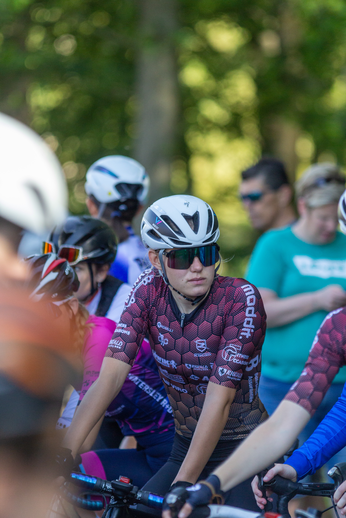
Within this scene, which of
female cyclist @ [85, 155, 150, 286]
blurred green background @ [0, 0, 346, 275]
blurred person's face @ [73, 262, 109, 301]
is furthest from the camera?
blurred green background @ [0, 0, 346, 275]

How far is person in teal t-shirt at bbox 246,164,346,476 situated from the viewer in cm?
420

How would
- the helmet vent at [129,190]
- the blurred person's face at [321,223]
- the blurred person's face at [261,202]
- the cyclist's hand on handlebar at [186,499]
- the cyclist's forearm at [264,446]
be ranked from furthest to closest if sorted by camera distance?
the blurred person's face at [261,202], the helmet vent at [129,190], the blurred person's face at [321,223], the cyclist's forearm at [264,446], the cyclist's hand on handlebar at [186,499]

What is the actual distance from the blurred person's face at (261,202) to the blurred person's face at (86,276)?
69.0 inches

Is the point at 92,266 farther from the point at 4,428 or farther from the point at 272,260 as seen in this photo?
the point at 4,428

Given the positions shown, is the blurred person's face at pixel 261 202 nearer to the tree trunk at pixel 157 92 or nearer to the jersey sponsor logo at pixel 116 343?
the jersey sponsor logo at pixel 116 343

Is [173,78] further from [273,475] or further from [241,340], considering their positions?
[273,475]

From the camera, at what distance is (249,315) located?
275 centimetres

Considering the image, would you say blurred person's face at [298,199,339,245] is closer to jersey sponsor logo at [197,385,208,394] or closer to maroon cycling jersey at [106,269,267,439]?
maroon cycling jersey at [106,269,267,439]

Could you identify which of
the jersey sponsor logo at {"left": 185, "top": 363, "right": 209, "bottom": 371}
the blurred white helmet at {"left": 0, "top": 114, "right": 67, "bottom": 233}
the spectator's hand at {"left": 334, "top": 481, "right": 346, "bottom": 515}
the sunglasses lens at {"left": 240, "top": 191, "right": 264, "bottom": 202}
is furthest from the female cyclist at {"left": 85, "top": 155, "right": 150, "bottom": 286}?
the blurred white helmet at {"left": 0, "top": 114, "right": 67, "bottom": 233}

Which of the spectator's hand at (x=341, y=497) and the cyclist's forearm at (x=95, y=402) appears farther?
the cyclist's forearm at (x=95, y=402)

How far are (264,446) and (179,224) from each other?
3.50ft

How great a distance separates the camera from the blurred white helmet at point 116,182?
4.88 metres

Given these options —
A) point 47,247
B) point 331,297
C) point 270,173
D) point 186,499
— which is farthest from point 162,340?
point 270,173

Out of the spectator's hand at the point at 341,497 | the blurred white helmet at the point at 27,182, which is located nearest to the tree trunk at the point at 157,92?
the spectator's hand at the point at 341,497
